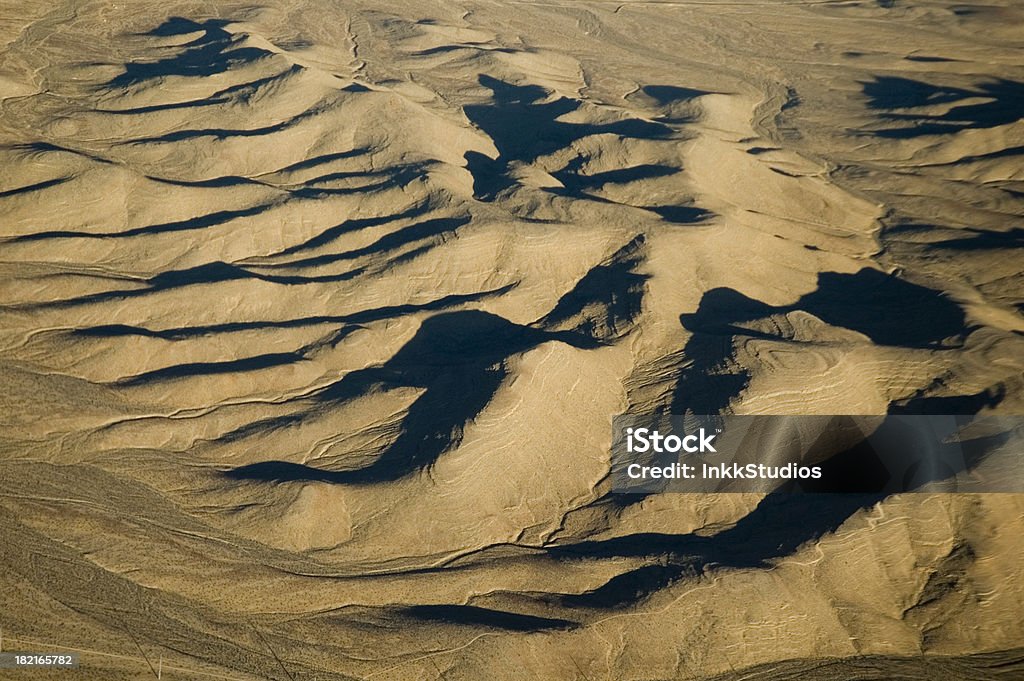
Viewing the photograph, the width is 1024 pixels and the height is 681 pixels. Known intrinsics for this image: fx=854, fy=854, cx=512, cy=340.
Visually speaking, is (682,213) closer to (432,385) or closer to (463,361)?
(463,361)

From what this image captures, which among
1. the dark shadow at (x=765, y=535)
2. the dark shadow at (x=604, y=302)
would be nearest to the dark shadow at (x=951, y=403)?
the dark shadow at (x=765, y=535)

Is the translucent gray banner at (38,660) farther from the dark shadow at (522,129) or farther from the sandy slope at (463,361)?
the dark shadow at (522,129)

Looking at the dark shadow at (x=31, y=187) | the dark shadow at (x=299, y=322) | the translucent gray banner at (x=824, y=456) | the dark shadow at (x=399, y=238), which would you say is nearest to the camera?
the translucent gray banner at (x=824, y=456)

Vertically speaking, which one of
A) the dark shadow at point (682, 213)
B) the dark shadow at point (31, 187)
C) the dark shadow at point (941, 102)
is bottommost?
the dark shadow at point (31, 187)

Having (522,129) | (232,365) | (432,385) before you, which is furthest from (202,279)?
(522,129)

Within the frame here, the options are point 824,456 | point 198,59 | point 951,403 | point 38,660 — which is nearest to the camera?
point 38,660

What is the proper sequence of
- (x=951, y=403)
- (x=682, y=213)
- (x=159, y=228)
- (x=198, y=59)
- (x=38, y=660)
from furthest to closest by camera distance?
1. (x=198, y=59)
2. (x=682, y=213)
3. (x=159, y=228)
4. (x=951, y=403)
5. (x=38, y=660)

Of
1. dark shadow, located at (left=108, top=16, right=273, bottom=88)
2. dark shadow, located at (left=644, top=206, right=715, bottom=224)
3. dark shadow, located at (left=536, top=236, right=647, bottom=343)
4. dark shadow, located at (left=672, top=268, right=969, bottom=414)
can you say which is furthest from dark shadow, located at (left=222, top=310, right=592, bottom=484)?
dark shadow, located at (left=108, top=16, right=273, bottom=88)

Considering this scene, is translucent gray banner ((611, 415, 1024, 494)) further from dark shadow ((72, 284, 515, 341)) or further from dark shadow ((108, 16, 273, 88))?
dark shadow ((108, 16, 273, 88))
